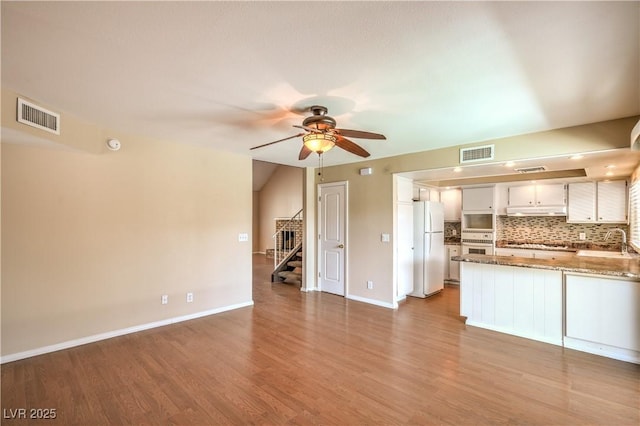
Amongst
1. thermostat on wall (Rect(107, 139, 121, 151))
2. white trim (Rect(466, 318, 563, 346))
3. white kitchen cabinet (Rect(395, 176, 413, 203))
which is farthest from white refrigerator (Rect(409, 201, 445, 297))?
thermostat on wall (Rect(107, 139, 121, 151))

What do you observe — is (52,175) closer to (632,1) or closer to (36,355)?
(36,355)

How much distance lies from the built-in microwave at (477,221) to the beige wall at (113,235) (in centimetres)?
457

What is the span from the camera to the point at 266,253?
1167 cm

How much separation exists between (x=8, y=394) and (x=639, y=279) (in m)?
5.75

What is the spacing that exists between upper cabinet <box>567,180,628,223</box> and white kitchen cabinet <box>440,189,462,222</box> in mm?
1909

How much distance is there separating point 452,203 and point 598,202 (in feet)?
7.99

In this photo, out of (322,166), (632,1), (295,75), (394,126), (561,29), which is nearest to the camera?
(632,1)

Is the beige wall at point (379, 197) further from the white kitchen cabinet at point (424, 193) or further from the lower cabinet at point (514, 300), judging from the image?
the lower cabinet at point (514, 300)

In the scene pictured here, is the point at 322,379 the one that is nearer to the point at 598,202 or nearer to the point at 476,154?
the point at 476,154

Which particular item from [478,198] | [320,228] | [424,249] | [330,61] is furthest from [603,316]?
[320,228]

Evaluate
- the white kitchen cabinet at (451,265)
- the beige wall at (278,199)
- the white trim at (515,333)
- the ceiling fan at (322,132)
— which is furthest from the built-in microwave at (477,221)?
the beige wall at (278,199)

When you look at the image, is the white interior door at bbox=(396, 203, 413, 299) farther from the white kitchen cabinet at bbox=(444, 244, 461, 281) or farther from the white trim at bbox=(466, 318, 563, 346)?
the white kitchen cabinet at bbox=(444, 244, 461, 281)

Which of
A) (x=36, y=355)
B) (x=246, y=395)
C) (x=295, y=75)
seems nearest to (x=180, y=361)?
(x=246, y=395)

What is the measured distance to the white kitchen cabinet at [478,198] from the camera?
19.8 ft
